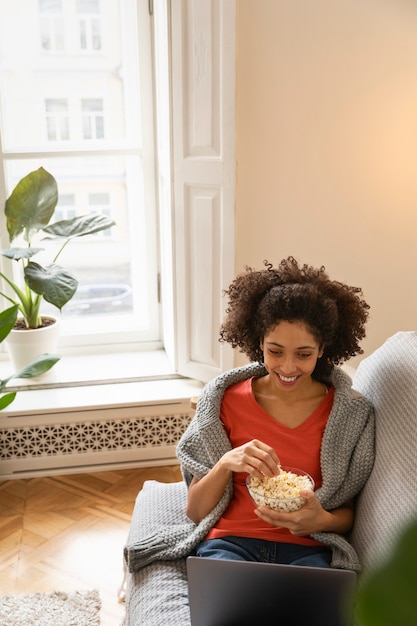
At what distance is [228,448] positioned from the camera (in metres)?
1.73

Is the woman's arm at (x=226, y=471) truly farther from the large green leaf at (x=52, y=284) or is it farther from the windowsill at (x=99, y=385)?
the windowsill at (x=99, y=385)

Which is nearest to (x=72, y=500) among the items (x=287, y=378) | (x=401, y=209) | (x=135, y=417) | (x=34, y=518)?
(x=34, y=518)

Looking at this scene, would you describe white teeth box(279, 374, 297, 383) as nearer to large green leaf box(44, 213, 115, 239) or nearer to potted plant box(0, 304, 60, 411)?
potted plant box(0, 304, 60, 411)

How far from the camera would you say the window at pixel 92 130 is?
9.96ft

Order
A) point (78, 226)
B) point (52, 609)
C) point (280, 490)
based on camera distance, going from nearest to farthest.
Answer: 1. point (280, 490)
2. point (52, 609)
3. point (78, 226)

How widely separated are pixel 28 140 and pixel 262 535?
2.11m

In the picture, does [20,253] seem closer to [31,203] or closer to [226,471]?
[31,203]

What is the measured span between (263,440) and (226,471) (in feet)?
0.43

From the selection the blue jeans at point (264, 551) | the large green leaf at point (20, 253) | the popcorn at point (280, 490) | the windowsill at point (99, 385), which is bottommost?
the windowsill at point (99, 385)

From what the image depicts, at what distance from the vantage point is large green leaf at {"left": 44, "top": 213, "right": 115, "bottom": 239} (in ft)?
9.25

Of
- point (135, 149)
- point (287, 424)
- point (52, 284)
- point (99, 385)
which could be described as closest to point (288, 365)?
point (287, 424)

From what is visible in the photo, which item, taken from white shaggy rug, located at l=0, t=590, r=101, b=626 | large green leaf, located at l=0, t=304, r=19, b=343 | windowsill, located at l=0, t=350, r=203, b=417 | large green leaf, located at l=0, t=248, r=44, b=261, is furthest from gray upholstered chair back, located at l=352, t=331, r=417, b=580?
large green leaf, located at l=0, t=248, r=44, b=261

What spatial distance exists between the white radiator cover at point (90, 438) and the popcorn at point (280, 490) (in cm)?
144

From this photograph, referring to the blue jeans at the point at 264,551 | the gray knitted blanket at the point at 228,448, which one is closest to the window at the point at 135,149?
the gray knitted blanket at the point at 228,448
